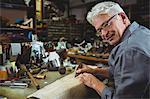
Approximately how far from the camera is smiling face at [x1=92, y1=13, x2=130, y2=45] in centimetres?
122

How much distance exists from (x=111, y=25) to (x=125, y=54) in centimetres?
27

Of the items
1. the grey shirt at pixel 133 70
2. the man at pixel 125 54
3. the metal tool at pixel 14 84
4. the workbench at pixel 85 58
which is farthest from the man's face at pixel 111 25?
the workbench at pixel 85 58

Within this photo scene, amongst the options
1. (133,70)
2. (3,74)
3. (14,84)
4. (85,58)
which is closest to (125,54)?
(133,70)

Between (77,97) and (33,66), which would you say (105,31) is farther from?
(33,66)

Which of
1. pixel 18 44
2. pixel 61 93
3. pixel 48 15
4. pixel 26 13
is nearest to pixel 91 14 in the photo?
pixel 61 93

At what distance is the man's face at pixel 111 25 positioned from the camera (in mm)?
1224

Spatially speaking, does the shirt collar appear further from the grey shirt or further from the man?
the grey shirt

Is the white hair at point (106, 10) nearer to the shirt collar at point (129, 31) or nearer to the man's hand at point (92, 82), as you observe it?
the shirt collar at point (129, 31)

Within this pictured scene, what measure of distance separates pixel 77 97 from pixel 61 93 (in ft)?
0.63

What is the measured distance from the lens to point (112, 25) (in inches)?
48.6

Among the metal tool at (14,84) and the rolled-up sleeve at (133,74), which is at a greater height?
the rolled-up sleeve at (133,74)

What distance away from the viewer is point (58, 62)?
2178 mm

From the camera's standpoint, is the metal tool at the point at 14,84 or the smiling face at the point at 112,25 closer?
the smiling face at the point at 112,25

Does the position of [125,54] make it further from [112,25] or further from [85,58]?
[85,58]
